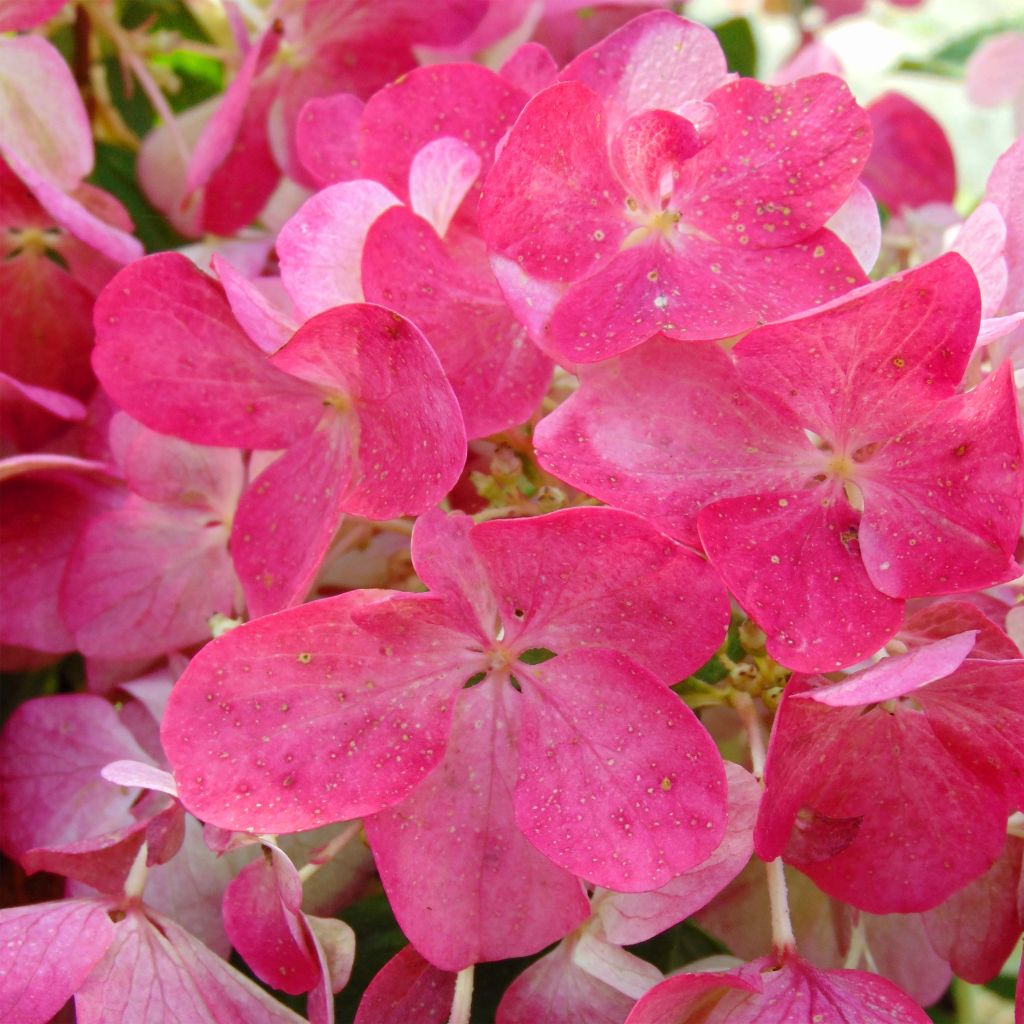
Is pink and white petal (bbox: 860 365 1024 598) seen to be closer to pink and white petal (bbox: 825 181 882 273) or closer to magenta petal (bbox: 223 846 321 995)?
pink and white petal (bbox: 825 181 882 273)

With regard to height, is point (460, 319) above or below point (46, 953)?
above

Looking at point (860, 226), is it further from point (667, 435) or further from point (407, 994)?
point (407, 994)

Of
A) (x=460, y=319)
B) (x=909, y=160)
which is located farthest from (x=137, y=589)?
(x=909, y=160)

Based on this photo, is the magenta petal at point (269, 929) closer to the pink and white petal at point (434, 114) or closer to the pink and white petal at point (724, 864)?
the pink and white petal at point (724, 864)

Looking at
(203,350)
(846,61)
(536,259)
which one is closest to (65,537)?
(203,350)

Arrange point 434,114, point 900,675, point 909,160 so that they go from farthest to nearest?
point 909,160 → point 434,114 → point 900,675
